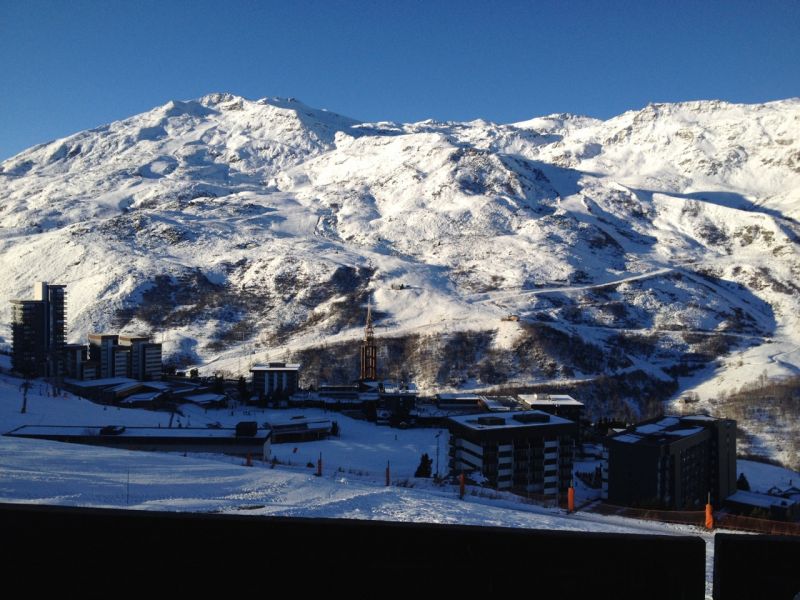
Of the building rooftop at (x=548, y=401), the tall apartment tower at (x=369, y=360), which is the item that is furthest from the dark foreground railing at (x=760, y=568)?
the tall apartment tower at (x=369, y=360)

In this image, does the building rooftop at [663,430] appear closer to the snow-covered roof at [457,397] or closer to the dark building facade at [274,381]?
the snow-covered roof at [457,397]

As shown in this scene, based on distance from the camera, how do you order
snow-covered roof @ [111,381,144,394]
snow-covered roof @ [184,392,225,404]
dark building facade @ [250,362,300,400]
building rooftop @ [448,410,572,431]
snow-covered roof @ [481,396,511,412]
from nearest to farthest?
building rooftop @ [448,410,572,431]
snow-covered roof @ [481,396,511,412]
snow-covered roof @ [184,392,225,404]
snow-covered roof @ [111,381,144,394]
dark building facade @ [250,362,300,400]

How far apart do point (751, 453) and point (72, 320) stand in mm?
78776

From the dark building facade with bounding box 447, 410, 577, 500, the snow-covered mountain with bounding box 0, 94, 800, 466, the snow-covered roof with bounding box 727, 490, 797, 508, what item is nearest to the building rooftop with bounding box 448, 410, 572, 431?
the dark building facade with bounding box 447, 410, 577, 500

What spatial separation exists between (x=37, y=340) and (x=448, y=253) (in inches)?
2505

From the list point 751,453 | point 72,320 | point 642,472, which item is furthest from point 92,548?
point 72,320

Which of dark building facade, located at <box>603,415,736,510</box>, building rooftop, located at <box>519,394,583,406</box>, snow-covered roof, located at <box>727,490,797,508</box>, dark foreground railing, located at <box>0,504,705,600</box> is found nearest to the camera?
dark foreground railing, located at <box>0,504,705,600</box>

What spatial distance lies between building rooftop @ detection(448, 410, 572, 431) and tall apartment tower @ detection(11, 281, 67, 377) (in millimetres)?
41308

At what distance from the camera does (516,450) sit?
27438 mm

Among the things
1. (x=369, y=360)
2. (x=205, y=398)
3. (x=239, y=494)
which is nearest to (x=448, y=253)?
(x=369, y=360)

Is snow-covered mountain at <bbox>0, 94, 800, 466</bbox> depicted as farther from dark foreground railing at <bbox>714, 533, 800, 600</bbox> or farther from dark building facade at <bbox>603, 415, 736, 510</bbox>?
dark foreground railing at <bbox>714, 533, 800, 600</bbox>

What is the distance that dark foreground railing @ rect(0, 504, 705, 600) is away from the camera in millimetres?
1509

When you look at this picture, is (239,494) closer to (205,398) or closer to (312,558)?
(312,558)

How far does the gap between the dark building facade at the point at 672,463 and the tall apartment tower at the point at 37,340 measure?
156ft
